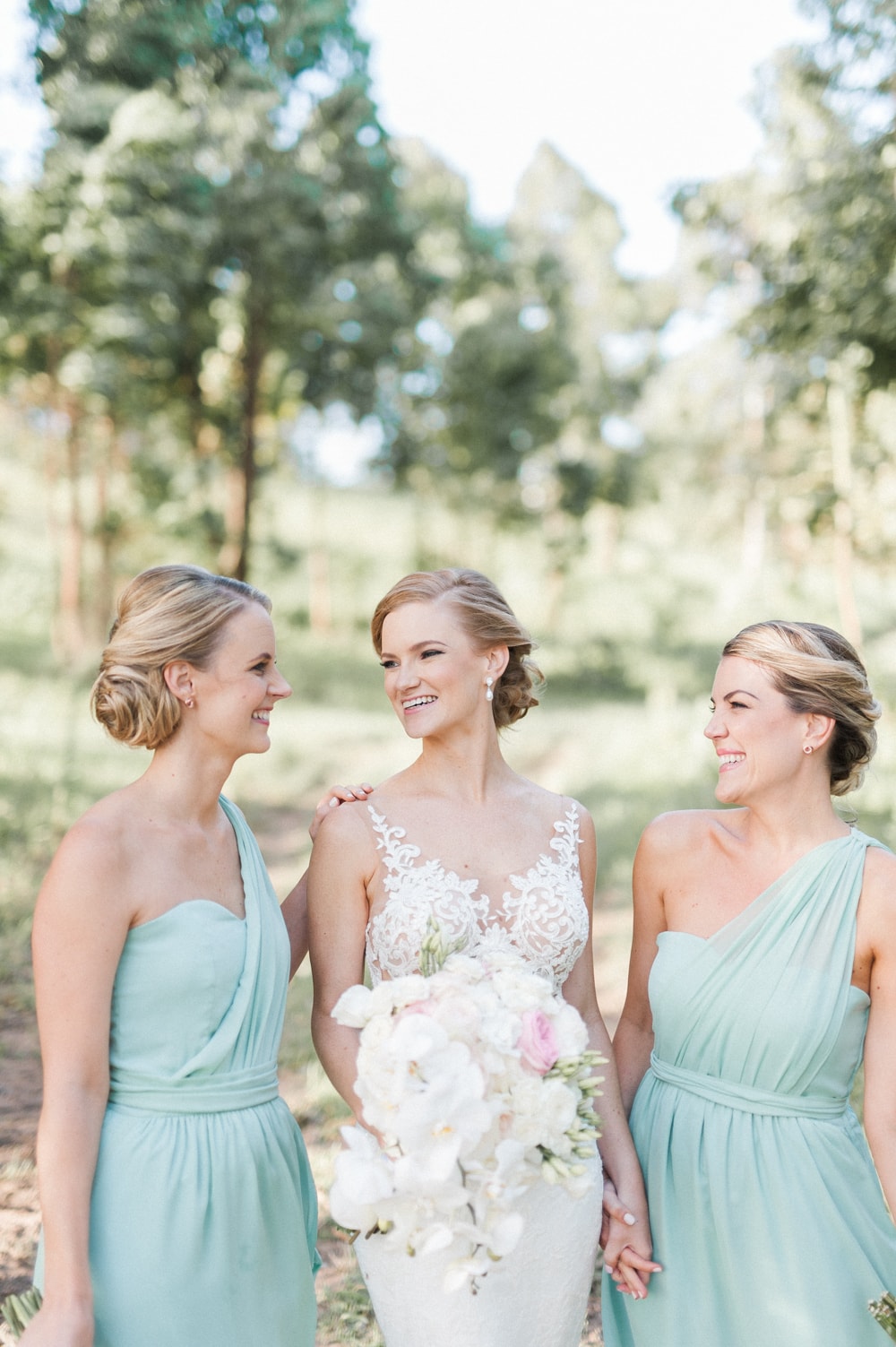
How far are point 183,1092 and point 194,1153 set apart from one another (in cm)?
13

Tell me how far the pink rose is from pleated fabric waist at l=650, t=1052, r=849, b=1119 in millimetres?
1060

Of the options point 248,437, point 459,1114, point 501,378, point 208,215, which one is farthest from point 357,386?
point 459,1114

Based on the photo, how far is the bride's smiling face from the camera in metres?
3.16

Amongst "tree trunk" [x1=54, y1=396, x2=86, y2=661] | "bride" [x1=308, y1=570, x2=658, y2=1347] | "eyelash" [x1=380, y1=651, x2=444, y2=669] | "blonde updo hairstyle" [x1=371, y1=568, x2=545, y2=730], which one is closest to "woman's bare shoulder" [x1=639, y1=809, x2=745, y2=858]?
"bride" [x1=308, y1=570, x2=658, y2=1347]

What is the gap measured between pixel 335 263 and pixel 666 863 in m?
13.3

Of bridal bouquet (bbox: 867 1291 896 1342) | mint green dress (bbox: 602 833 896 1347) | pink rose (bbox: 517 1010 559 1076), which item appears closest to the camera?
pink rose (bbox: 517 1010 559 1076)

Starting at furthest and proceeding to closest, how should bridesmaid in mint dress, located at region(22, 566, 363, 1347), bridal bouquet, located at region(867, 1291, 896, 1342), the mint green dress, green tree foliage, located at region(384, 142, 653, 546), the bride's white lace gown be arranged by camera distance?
green tree foliage, located at region(384, 142, 653, 546) < the mint green dress < the bride's white lace gown < bridal bouquet, located at region(867, 1291, 896, 1342) < bridesmaid in mint dress, located at region(22, 566, 363, 1347)

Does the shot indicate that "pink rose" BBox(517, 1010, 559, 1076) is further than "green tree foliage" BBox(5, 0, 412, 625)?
No

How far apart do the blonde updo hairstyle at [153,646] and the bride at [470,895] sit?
2.02ft

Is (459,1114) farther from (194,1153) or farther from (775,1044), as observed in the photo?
(775,1044)

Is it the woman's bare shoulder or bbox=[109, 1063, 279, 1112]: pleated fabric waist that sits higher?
the woman's bare shoulder

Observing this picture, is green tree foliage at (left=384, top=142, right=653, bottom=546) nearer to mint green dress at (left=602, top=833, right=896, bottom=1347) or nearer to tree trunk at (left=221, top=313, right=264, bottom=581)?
tree trunk at (left=221, top=313, right=264, bottom=581)

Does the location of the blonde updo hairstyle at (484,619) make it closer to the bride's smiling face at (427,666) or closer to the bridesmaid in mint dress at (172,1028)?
the bride's smiling face at (427,666)

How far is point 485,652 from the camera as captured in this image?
131 inches
